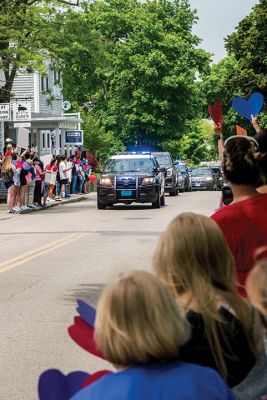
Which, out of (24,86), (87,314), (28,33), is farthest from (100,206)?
(87,314)

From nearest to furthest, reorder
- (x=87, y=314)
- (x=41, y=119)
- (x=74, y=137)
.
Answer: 1. (x=87, y=314)
2. (x=74, y=137)
3. (x=41, y=119)

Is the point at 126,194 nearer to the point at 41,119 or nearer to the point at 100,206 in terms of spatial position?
the point at 100,206

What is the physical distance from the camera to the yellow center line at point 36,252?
1545 cm

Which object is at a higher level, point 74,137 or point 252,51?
point 252,51

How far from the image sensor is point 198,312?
3.50m

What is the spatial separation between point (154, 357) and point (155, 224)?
2182cm

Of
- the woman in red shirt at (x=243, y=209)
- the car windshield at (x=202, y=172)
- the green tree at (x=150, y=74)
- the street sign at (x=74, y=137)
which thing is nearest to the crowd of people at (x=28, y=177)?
the street sign at (x=74, y=137)

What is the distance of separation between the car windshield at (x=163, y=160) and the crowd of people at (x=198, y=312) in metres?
44.0

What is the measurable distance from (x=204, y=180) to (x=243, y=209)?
5537cm

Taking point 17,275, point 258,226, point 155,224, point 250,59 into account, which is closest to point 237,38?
point 250,59

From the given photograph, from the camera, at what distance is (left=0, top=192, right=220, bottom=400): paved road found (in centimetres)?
802

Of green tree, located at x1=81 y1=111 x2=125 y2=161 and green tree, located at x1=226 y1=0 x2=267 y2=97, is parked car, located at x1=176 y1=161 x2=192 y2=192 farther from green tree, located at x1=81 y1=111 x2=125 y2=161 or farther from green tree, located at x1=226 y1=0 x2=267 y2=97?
green tree, located at x1=81 y1=111 x2=125 y2=161

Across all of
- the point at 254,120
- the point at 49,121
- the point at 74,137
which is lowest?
the point at 254,120

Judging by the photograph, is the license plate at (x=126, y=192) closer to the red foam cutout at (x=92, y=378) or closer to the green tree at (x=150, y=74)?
the red foam cutout at (x=92, y=378)
